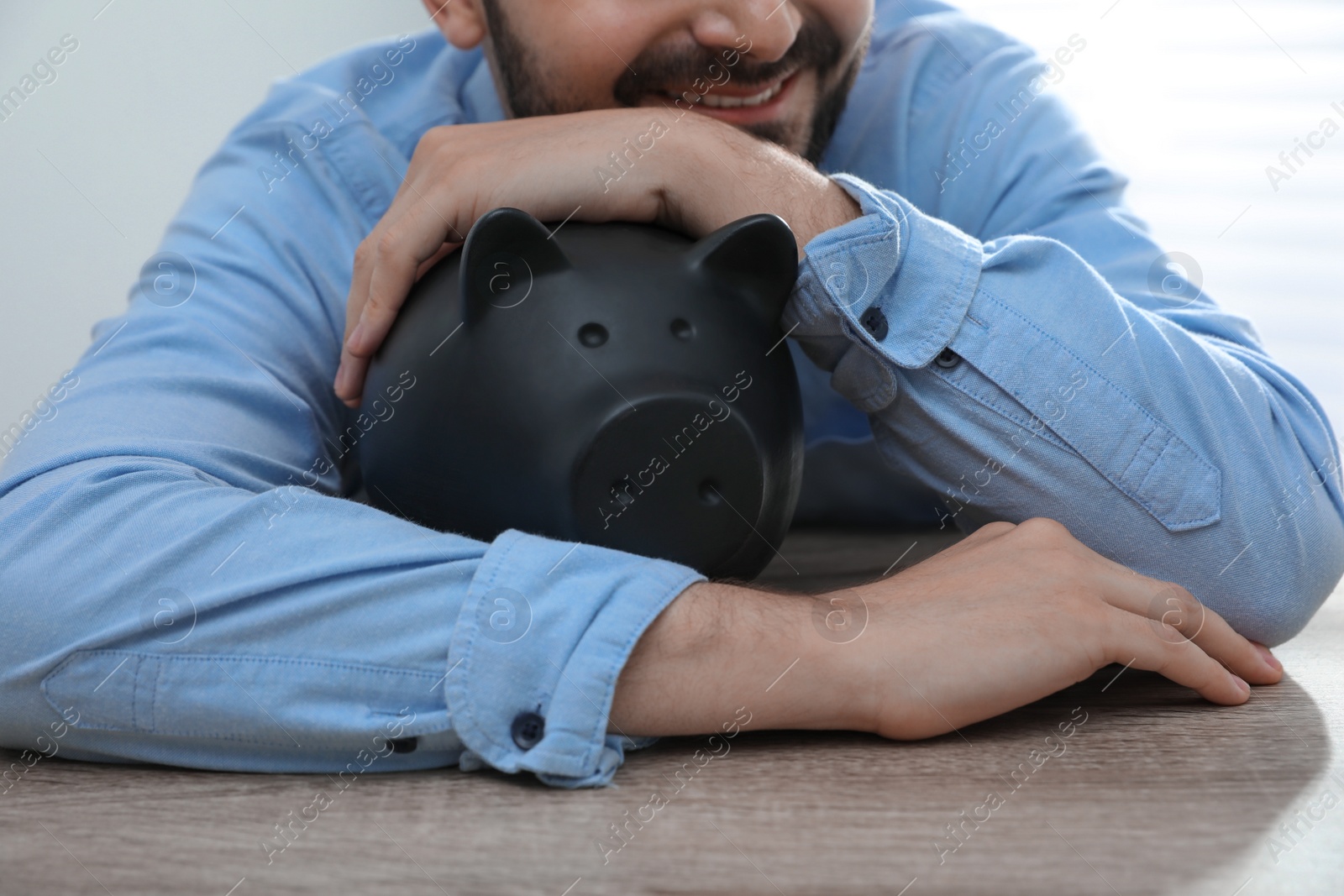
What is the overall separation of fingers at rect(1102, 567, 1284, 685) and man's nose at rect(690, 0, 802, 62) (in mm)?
716

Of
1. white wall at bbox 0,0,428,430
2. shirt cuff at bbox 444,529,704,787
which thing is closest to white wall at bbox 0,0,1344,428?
white wall at bbox 0,0,428,430

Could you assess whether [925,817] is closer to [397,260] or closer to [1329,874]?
[1329,874]

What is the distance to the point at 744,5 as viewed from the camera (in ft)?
4.08

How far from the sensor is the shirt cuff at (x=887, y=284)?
0.93 meters

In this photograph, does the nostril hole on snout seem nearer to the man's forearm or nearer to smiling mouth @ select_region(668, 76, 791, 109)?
the man's forearm

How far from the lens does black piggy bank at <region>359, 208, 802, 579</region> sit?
850mm

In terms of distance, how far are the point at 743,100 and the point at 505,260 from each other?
58 centimetres

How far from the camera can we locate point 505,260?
0.89m

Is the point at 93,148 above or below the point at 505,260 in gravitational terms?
below

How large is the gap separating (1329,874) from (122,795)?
2.62ft

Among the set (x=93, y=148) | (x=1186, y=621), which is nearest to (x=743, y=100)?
(x=1186, y=621)

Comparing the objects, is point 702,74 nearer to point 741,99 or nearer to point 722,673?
point 741,99

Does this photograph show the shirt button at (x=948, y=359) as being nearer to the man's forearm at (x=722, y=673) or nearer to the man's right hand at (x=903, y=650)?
the man's right hand at (x=903, y=650)

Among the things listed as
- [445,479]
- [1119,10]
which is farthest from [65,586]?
[1119,10]
